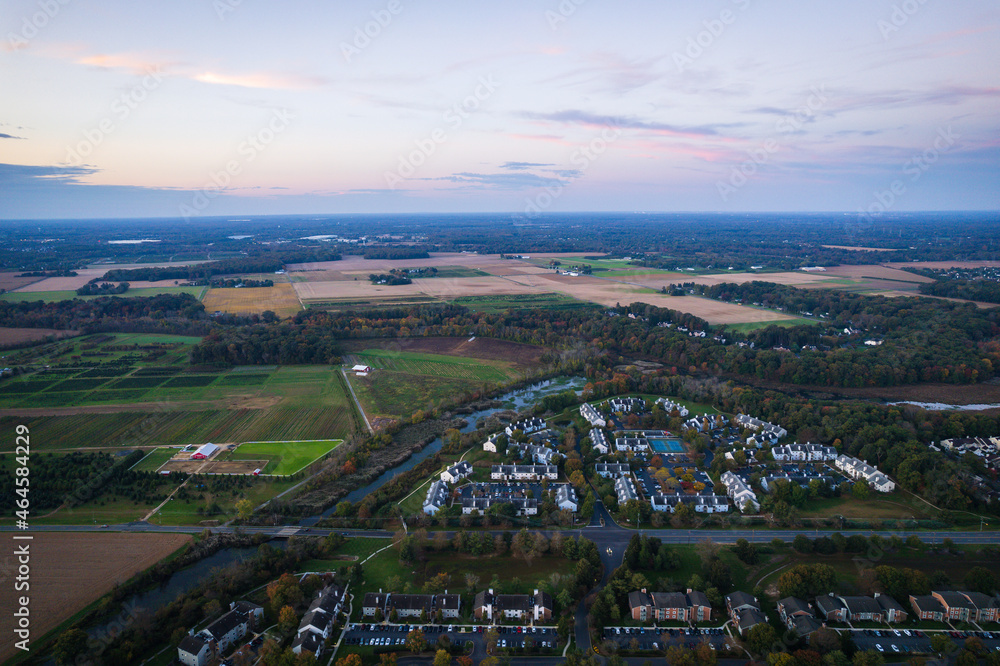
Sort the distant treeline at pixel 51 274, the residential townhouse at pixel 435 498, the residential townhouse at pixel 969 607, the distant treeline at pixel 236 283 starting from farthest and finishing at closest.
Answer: the distant treeline at pixel 51 274 < the distant treeline at pixel 236 283 < the residential townhouse at pixel 435 498 < the residential townhouse at pixel 969 607

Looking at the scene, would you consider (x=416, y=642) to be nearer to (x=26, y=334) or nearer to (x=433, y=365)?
(x=433, y=365)

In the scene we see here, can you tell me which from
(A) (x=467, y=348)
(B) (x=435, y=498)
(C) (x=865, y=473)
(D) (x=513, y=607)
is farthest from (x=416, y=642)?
(A) (x=467, y=348)

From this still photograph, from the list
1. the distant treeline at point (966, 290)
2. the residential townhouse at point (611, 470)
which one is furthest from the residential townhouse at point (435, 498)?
the distant treeline at point (966, 290)

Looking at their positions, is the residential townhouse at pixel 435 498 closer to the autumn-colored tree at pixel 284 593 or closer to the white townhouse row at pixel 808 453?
the autumn-colored tree at pixel 284 593

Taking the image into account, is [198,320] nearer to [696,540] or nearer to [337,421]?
[337,421]

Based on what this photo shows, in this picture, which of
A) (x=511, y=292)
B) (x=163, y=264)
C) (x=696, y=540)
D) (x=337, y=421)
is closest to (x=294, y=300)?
(x=511, y=292)

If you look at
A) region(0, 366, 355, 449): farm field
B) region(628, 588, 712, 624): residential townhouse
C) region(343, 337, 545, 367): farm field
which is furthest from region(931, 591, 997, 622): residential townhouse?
region(343, 337, 545, 367): farm field

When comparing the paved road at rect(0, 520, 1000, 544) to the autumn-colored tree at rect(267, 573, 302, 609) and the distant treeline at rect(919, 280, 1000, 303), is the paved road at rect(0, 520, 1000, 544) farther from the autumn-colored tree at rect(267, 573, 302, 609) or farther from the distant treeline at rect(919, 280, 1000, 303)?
the distant treeline at rect(919, 280, 1000, 303)
